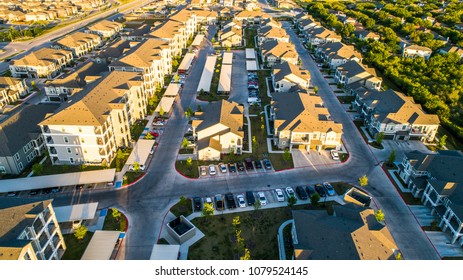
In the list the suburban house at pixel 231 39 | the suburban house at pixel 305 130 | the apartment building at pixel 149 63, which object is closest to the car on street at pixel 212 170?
the suburban house at pixel 305 130

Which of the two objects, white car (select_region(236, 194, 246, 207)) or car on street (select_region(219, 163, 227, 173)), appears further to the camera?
car on street (select_region(219, 163, 227, 173))

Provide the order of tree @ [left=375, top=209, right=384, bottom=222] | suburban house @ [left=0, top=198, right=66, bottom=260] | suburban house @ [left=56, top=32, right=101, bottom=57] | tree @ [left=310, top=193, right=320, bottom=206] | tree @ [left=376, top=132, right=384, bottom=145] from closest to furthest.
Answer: suburban house @ [left=0, top=198, right=66, bottom=260] < tree @ [left=375, top=209, right=384, bottom=222] < tree @ [left=310, top=193, right=320, bottom=206] < tree @ [left=376, top=132, right=384, bottom=145] < suburban house @ [left=56, top=32, right=101, bottom=57]

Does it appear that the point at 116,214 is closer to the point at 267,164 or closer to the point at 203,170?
the point at 203,170

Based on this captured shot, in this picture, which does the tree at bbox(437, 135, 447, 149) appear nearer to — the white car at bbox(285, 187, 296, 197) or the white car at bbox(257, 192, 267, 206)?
the white car at bbox(285, 187, 296, 197)

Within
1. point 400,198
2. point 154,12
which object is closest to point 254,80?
point 400,198

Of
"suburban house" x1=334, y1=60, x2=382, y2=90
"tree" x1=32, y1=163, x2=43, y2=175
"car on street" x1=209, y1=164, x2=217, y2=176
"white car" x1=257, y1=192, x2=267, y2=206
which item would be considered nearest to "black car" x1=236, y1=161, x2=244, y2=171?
"car on street" x1=209, y1=164, x2=217, y2=176

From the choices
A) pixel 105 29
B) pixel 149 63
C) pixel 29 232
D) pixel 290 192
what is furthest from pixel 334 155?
pixel 105 29

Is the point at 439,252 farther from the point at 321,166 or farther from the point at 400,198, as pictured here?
the point at 321,166
